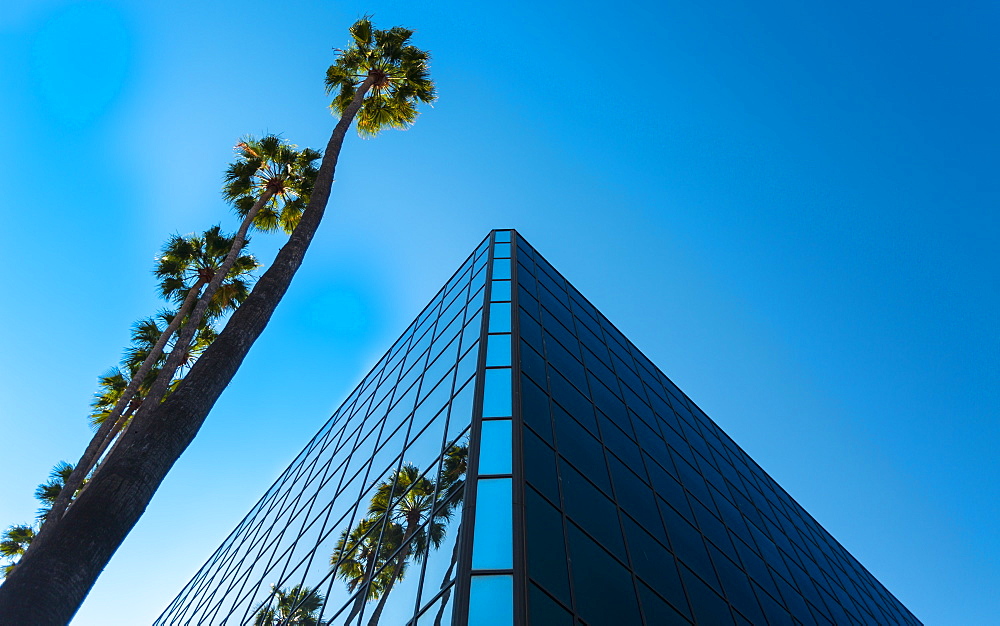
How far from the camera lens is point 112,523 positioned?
5.32 metres

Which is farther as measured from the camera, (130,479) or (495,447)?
(495,447)

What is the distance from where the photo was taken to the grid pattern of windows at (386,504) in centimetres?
867

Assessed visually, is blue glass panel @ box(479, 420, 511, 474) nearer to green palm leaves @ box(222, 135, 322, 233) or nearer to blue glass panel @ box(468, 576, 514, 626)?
blue glass panel @ box(468, 576, 514, 626)

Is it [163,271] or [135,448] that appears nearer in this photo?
[135,448]

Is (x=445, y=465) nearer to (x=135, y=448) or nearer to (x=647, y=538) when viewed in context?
(x=647, y=538)

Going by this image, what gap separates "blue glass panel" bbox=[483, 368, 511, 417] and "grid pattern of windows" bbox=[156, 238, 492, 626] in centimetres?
13

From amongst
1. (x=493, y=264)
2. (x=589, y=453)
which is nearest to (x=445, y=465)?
(x=589, y=453)

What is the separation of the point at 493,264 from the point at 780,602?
10484 millimetres

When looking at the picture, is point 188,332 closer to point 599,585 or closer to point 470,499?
point 470,499

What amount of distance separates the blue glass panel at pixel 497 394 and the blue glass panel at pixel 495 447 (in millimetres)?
257

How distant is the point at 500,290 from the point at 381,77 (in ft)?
28.5

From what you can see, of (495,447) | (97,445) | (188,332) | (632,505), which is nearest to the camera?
(495,447)

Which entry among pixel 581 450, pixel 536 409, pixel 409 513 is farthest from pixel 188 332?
pixel 581 450

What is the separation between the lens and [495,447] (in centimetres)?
943
